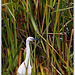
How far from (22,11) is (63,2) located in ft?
1.40

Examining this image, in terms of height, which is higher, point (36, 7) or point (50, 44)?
point (36, 7)

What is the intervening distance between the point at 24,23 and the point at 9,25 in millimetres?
161

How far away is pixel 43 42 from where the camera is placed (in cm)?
217

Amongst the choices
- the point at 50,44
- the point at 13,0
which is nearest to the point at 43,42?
the point at 50,44

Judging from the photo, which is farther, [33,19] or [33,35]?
[33,35]

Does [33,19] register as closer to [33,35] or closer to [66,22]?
[33,35]

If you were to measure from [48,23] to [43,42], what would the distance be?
22 cm

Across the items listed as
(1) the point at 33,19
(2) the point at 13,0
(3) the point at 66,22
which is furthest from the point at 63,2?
(2) the point at 13,0

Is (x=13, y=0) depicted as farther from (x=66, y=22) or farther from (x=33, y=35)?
(x=66, y=22)

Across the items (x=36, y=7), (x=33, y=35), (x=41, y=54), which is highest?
(x=36, y=7)

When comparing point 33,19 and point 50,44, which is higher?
point 33,19

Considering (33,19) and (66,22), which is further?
(66,22)

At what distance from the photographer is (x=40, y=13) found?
2139mm

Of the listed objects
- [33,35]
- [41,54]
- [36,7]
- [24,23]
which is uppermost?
[36,7]
